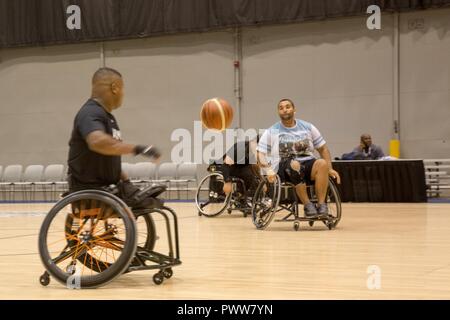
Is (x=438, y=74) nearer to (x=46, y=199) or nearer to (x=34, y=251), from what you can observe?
(x=46, y=199)

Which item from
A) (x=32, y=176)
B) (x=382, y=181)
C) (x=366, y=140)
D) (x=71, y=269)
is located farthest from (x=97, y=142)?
(x=32, y=176)

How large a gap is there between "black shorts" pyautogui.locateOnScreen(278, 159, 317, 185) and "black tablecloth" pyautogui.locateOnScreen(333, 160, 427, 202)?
4.88 m

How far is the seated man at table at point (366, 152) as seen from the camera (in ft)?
36.6

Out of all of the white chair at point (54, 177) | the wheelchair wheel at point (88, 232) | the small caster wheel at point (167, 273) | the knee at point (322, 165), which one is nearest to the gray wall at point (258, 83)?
the white chair at point (54, 177)

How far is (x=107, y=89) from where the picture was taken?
3295 mm

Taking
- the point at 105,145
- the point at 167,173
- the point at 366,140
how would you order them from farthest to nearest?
the point at 167,173, the point at 366,140, the point at 105,145

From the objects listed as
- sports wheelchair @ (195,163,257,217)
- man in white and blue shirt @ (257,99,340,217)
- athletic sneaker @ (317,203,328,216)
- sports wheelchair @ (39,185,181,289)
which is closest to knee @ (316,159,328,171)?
man in white and blue shirt @ (257,99,340,217)

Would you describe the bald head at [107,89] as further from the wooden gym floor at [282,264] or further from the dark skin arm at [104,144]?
the wooden gym floor at [282,264]

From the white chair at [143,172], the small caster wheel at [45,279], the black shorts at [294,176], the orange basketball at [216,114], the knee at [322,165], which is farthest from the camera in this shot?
the white chair at [143,172]

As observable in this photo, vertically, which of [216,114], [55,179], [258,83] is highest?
[258,83]

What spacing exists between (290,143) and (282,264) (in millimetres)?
2366

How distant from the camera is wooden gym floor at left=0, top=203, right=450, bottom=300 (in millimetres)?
2955

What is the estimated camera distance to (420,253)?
4.31 meters

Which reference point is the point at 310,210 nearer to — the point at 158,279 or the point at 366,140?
the point at 158,279
